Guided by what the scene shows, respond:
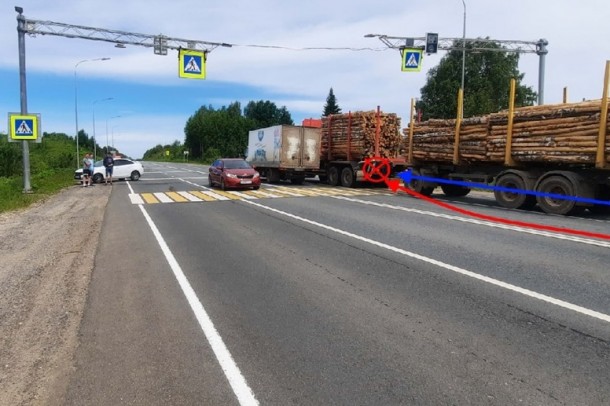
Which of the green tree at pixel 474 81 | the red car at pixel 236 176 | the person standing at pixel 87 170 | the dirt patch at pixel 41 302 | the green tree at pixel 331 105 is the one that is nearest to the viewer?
the dirt patch at pixel 41 302

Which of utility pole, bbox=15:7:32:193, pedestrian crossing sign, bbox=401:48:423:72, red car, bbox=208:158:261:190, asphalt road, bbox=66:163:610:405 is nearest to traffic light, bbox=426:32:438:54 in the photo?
pedestrian crossing sign, bbox=401:48:423:72

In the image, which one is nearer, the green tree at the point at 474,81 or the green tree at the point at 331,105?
the green tree at the point at 474,81

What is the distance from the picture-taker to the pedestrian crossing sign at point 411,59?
21906mm

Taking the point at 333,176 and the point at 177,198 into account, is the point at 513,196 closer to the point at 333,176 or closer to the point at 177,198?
the point at 333,176

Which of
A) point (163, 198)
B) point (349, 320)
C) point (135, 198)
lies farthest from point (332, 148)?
point (349, 320)

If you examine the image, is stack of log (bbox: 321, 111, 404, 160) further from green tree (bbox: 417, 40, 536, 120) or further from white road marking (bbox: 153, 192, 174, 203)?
green tree (bbox: 417, 40, 536, 120)

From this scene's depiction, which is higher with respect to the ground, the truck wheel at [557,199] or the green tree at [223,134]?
the green tree at [223,134]

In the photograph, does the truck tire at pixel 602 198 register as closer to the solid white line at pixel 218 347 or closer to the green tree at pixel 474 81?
the solid white line at pixel 218 347

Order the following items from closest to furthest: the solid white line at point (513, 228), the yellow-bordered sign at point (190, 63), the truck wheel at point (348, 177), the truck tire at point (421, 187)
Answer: the solid white line at point (513, 228), the truck tire at point (421, 187), the yellow-bordered sign at point (190, 63), the truck wheel at point (348, 177)

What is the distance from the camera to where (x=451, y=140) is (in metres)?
17.3

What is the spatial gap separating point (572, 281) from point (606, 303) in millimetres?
948

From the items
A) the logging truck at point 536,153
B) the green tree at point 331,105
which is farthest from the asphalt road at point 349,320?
the green tree at point 331,105

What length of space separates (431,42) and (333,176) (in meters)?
8.06

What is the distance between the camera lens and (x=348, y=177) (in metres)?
24.4
